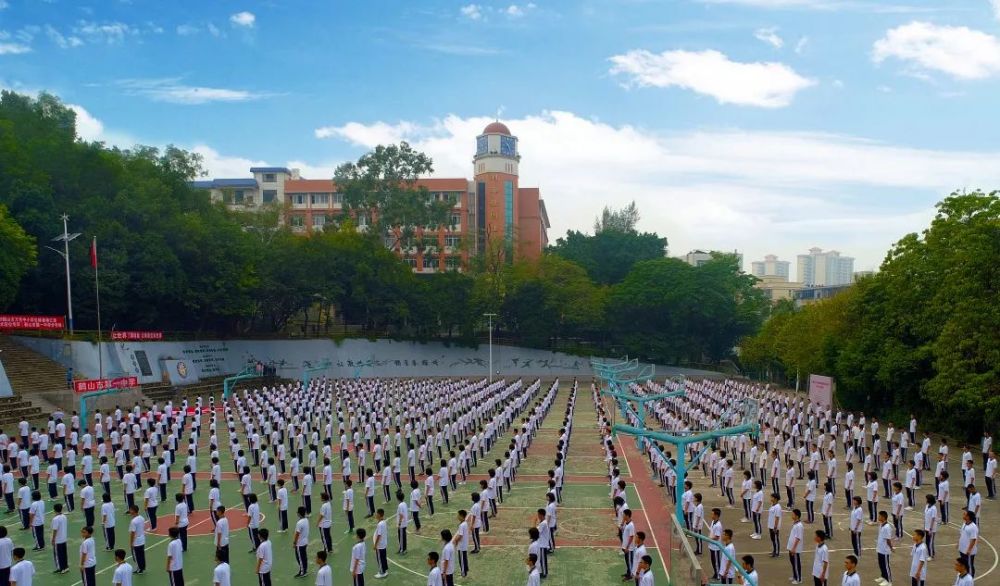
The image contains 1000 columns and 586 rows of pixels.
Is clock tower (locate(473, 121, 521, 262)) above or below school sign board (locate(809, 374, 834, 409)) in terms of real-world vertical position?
above

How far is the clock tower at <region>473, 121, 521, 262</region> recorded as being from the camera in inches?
2372

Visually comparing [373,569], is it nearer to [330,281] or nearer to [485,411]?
[485,411]

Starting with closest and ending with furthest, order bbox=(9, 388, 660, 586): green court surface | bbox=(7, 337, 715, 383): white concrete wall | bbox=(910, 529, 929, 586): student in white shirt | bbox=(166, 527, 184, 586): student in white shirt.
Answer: bbox=(910, 529, 929, 586): student in white shirt, bbox=(166, 527, 184, 586): student in white shirt, bbox=(9, 388, 660, 586): green court surface, bbox=(7, 337, 715, 383): white concrete wall

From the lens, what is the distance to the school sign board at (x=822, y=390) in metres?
26.3

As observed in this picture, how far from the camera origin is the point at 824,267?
593ft

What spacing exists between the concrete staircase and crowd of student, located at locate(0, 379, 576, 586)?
2537 millimetres

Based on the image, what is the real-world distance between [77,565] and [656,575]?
27.9ft

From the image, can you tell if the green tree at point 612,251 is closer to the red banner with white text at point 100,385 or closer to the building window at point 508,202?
the building window at point 508,202

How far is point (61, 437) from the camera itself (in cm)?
1712

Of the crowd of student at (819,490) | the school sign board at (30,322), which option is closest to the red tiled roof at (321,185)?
the school sign board at (30,322)

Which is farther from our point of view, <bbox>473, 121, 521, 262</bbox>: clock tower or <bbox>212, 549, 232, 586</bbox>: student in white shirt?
<bbox>473, 121, 521, 262</bbox>: clock tower

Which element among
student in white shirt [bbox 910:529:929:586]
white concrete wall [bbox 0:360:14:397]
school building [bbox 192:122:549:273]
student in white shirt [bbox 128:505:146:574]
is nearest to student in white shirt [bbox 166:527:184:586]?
student in white shirt [bbox 128:505:146:574]

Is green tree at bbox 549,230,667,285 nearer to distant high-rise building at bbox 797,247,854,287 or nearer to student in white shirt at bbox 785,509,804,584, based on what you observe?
student in white shirt at bbox 785,509,804,584

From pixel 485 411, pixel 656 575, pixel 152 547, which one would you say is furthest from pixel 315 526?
pixel 485 411
